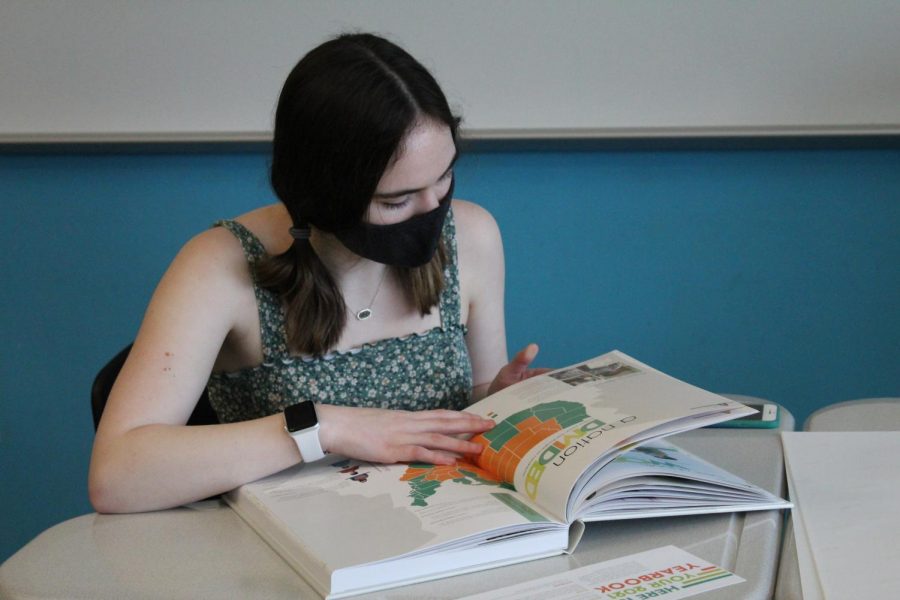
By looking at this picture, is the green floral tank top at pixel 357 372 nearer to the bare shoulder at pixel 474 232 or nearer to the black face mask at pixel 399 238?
the bare shoulder at pixel 474 232

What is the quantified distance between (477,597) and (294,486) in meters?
0.30

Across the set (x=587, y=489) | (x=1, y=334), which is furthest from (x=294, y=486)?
(x=1, y=334)

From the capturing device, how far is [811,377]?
2225mm

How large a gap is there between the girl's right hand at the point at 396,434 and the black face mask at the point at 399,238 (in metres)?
0.23

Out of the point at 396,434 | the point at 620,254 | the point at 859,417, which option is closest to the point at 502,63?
the point at 620,254

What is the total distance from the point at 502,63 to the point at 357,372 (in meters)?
0.95

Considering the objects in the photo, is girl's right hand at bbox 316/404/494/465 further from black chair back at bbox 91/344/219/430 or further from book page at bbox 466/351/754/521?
black chair back at bbox 91/344/219/430

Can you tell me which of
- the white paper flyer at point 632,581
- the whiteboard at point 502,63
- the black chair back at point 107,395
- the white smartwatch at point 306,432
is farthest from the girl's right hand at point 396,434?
the whiteboard at point 502,63

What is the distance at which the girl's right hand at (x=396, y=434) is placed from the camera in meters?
1.07

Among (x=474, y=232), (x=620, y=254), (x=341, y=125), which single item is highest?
(x=341, y=125)

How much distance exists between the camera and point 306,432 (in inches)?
41.9

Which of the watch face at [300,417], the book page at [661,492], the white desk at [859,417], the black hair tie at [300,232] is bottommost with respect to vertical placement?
the white desk at [859,417]

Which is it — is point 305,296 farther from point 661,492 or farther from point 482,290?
point 661,492

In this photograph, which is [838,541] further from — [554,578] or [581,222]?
[581,222]
